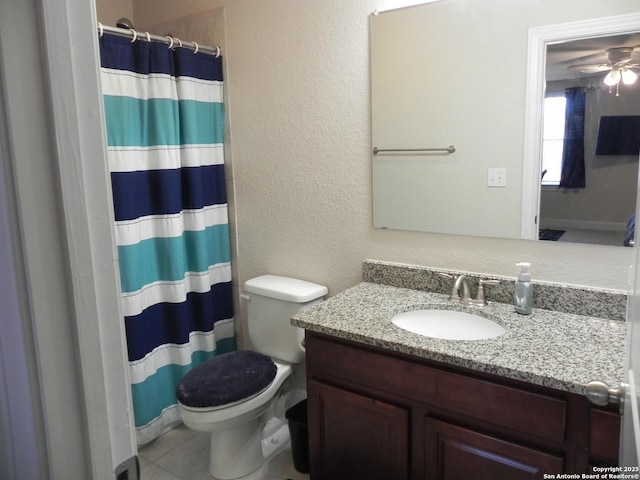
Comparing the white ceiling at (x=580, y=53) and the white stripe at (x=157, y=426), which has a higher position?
the white ceiling at (x=580, y=53)

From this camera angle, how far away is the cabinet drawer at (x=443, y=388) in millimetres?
1349

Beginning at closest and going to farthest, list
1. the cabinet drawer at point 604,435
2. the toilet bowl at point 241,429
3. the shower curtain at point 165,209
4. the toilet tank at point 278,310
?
1. the cabinet drawer at point 604,435
2. the toilet bowl at point 241,429
3. the shower curtain at point 165,209
4. the toilet tank at point 278,310

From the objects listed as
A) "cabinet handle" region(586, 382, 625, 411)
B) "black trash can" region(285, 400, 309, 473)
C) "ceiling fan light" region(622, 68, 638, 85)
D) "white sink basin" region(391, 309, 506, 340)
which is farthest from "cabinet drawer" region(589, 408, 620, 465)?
"black trash can" region(285, 400, 309, 473)

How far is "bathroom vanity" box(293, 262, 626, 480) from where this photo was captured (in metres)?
1.32

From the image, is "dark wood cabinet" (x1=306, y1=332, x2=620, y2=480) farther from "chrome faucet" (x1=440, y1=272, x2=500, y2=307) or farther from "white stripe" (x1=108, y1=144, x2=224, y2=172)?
"white stripe" (x1=108, y1=144, x2=224, y2=172)

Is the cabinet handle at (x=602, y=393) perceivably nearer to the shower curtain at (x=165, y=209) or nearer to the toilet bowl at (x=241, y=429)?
the toilet bowl at (x=241, y=429)

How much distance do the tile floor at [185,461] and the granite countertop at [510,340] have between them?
858 mm

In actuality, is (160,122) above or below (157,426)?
above

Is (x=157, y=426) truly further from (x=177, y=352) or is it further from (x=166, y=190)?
(x=166, y=190)

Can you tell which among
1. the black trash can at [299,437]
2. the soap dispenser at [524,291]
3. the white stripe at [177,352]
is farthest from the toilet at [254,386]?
the soap dispenser at [524,291]

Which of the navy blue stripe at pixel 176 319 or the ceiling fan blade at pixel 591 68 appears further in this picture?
the navy blue stripe at pixel 176 319

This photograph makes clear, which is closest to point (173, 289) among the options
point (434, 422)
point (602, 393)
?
point (434, 422)

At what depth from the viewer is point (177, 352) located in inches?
95.1

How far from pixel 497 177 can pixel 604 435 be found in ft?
3.03
